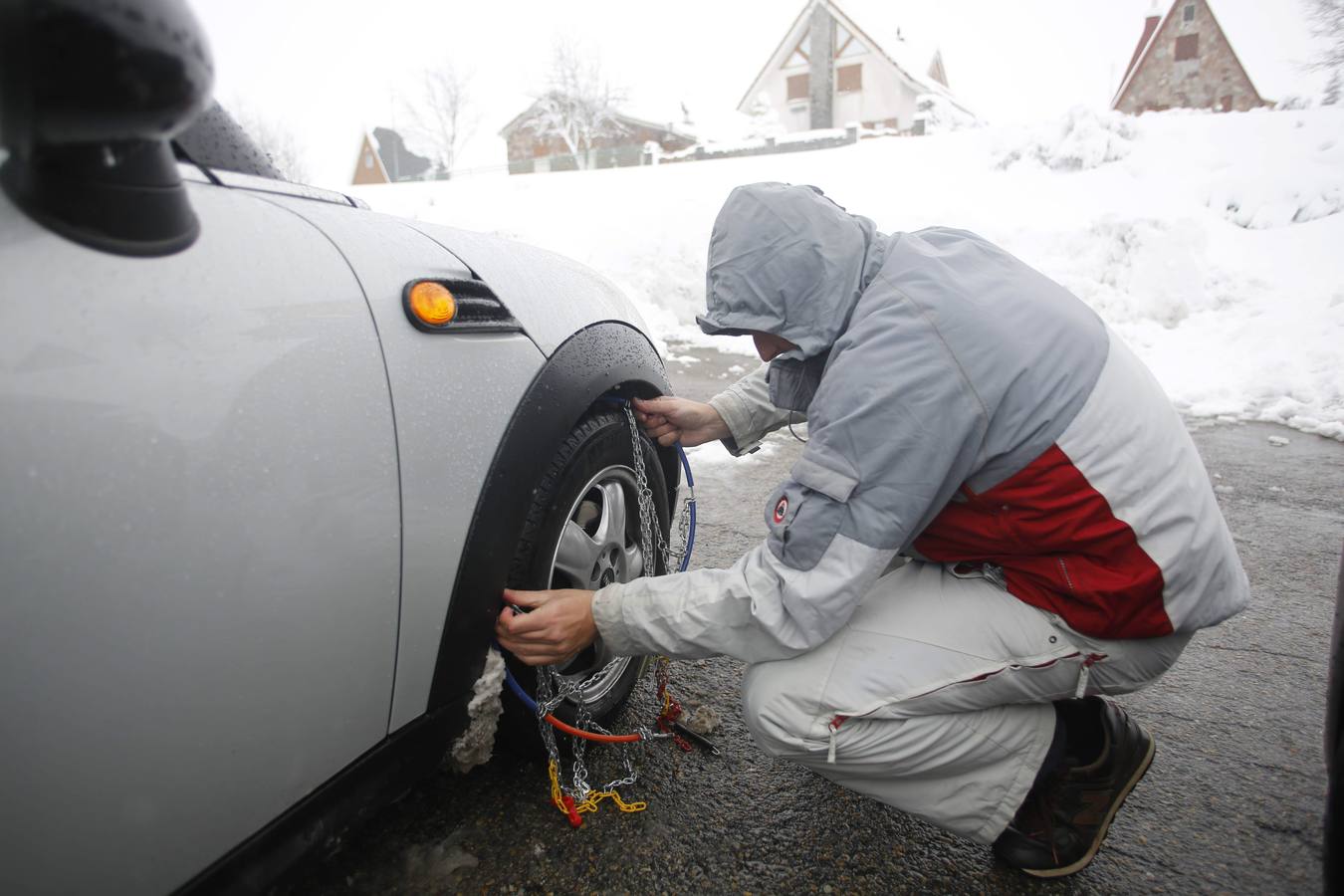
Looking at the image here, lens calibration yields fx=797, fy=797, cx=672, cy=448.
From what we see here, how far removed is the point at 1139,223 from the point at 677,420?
926 cm

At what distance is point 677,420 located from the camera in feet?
6.83

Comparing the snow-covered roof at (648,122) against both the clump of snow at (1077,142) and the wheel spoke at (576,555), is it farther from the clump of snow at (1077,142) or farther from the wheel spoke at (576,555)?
the wheel spoke at (576,555)

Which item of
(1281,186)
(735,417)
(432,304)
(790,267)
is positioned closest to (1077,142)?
(1281,186)

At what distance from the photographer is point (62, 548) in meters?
0.83

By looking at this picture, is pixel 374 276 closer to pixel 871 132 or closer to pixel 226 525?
pixel 226 525

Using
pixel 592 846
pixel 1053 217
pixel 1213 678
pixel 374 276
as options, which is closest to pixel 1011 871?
pixel 592 846

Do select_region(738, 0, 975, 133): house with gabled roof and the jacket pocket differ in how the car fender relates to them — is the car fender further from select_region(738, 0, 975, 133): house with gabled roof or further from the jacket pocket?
select_region(738, 0, 975, 133): house with gabled roof

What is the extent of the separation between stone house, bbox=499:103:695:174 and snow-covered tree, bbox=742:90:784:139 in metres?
2.79

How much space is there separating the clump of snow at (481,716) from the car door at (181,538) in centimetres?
28

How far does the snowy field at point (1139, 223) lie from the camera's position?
6562 mm

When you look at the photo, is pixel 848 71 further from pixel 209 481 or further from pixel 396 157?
pixel 209 481

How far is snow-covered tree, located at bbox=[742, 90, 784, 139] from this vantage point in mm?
A: 28219

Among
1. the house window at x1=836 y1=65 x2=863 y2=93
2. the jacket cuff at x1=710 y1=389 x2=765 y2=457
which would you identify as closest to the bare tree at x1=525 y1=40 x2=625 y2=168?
the house window at x1=836 y1=65 x2=863 y2=93

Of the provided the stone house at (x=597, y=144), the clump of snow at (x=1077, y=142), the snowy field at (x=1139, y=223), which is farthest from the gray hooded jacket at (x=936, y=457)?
the stone house at (x=597, y=144)
